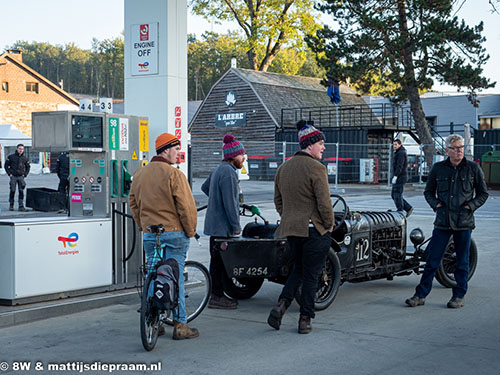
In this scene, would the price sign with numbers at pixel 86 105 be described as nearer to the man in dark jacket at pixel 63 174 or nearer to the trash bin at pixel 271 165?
the man in dark jacket at pixel 63 174

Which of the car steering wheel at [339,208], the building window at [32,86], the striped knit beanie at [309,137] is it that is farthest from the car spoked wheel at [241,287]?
the building window at [32,86]

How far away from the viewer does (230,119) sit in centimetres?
4750

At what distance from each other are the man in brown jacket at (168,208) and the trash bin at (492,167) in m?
26.9

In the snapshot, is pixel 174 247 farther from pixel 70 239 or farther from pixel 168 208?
pixel 70 239

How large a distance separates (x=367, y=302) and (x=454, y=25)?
26.6m

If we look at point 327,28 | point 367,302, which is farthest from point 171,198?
point 327,28

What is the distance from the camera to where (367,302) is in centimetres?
804

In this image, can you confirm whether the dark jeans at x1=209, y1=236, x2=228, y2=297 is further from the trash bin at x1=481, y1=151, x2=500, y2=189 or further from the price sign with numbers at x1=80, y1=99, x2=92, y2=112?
the trash bin at x1=481, y1=151, x2=500, y2=189

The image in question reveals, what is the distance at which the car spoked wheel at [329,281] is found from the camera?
7.57 m

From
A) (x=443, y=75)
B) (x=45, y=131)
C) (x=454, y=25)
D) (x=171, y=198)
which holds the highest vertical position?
(x=454, y=25)

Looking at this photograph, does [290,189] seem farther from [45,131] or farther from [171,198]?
[45,131]

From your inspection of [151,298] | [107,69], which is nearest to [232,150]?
[151,298]

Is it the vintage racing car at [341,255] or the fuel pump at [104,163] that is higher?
the fuel pump at [104,163]

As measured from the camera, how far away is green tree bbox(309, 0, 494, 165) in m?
31.9
